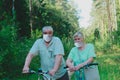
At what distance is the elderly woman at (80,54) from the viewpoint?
7820 millimetres

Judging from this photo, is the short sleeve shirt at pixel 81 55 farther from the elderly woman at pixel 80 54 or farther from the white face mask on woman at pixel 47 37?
the white face mask on woman at pixel 47 37

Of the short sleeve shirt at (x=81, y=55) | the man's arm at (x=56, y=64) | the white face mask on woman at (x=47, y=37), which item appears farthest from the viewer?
the short sleeve shirt at (x=81, y=55)

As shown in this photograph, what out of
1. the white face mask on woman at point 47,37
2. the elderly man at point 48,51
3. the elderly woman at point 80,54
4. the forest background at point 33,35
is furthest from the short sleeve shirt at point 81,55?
the forest background at point 33,35

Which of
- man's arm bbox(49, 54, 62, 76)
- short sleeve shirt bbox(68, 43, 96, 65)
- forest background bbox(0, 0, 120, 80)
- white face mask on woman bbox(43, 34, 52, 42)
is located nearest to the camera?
man's arm bbox(49, 54, 62, 76)

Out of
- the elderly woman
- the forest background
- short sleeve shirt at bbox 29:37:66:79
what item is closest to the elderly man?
short sleeve shirt at bbox 29:37:66:79

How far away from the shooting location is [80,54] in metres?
7.93

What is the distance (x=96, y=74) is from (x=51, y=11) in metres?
50.6

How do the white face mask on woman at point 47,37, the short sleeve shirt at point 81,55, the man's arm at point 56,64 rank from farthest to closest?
the short sleeve shirt at point 81,55
the white face mask on woman at point 47,37
the man's arm at point 56,64

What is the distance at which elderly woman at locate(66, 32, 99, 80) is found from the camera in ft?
25.7

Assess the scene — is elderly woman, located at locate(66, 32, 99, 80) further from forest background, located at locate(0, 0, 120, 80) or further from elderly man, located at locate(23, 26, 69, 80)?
forest background, located at locate(0, 0, 120, 80)

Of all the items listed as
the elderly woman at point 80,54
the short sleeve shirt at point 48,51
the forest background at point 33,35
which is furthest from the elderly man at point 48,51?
the forest background at point 33,35

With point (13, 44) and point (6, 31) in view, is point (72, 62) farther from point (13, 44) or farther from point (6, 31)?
point (13, 44)

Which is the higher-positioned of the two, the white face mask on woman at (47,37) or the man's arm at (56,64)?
the white face mask on woman at (47,37)

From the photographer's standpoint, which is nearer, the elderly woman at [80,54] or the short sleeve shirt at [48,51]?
the elderly woman at [80,54]
